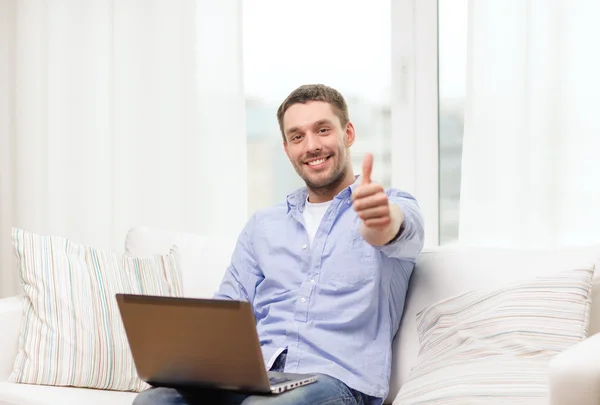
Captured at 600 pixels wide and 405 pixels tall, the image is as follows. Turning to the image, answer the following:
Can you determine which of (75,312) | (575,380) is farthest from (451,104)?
(575,380)

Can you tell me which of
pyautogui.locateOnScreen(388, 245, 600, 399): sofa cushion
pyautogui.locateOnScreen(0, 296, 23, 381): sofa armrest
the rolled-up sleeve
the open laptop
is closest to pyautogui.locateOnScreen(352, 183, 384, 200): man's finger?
the rolled-up sleeve

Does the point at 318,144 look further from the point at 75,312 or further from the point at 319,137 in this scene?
the point at 75,312

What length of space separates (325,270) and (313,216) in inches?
7.8

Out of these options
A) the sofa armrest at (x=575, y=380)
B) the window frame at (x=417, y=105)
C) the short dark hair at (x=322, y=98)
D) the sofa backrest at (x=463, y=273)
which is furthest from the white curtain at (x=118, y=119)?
the sofa armrest at (x=575, y=380)

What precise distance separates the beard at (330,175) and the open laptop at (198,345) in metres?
0.55

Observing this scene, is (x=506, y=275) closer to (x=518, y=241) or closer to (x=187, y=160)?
(x=518, y=241)

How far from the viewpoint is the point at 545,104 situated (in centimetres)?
255

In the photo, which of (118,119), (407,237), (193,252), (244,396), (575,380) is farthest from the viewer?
(118,119)

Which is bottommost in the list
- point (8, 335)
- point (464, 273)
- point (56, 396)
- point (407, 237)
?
point (56, 396)

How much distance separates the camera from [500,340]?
5.82 ft

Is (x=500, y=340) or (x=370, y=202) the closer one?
(x=370, y=202)

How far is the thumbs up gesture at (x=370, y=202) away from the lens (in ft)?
5.42

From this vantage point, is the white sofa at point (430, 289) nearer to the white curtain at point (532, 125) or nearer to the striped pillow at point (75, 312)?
the striped pillow at point (75, 312)

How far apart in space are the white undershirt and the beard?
0.17ft
